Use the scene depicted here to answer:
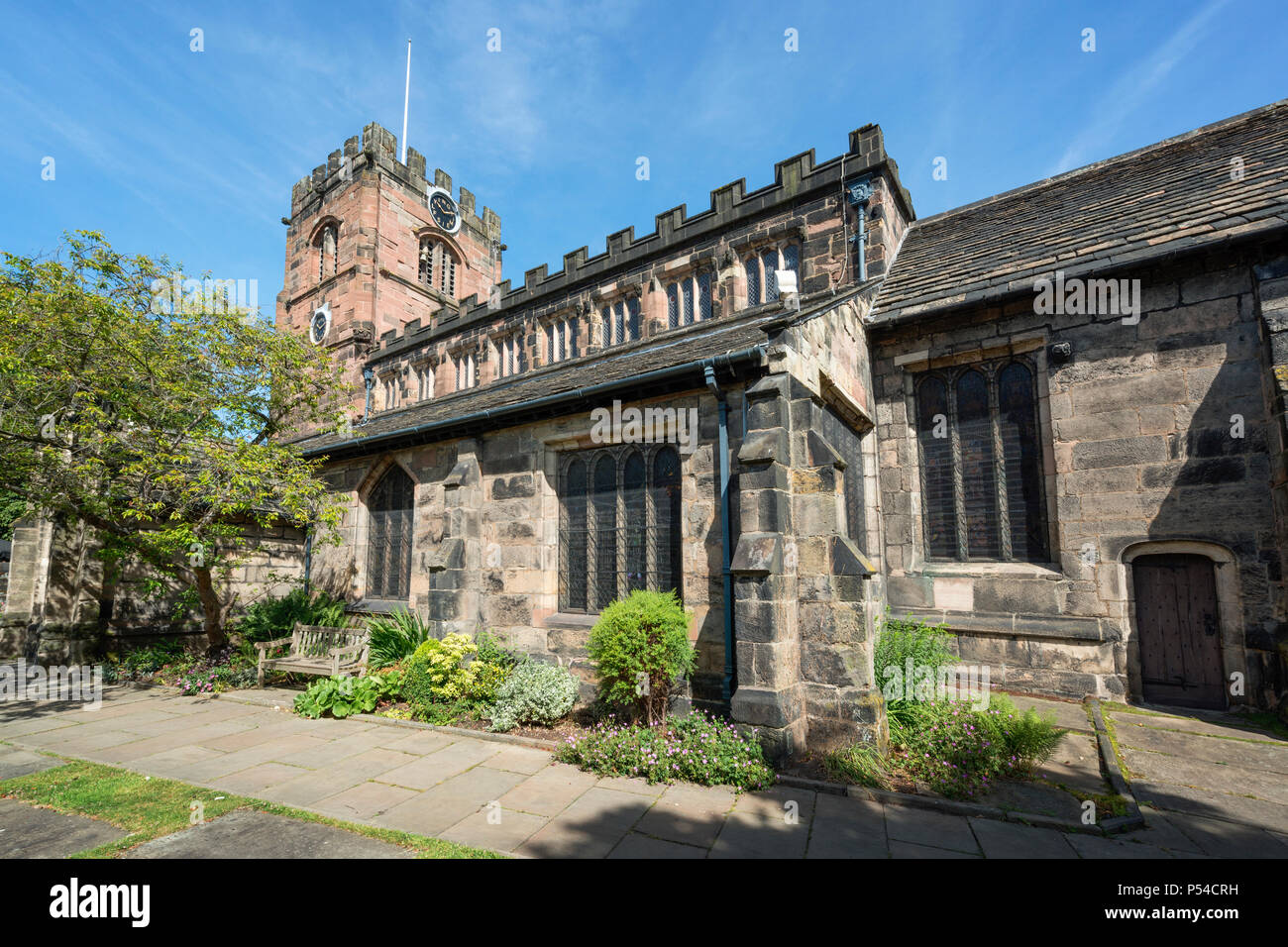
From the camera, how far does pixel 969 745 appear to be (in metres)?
5.78

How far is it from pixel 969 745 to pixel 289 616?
11.6 meters

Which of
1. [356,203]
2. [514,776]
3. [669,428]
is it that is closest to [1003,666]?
[669,428]

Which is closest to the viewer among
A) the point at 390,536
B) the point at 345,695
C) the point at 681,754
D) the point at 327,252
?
the point at 681,754

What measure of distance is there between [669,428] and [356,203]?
783 inches

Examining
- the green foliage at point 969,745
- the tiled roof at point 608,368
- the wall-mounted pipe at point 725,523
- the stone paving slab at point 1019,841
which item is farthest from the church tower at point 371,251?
the stone paving slab at point 1019,841

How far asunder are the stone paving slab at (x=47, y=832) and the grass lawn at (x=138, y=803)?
82 millimetres

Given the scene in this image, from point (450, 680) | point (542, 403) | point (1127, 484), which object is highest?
point (542, 403)

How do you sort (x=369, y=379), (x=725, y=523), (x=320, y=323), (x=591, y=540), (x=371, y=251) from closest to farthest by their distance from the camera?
1. (x=725, y=523)
2. (x=591, y=540)
3. (x=369, y=379)
4. (x=371, y=251)
5. (x=320, y=323)

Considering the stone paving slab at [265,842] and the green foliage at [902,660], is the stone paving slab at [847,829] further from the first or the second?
the stone paving slab at [265,842]

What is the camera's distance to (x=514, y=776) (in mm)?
5754

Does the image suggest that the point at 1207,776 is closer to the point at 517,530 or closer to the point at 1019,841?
the point at 1019,841

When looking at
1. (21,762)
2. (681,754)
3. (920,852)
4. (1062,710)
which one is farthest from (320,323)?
(1062,710)

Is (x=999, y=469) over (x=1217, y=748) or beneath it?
over
